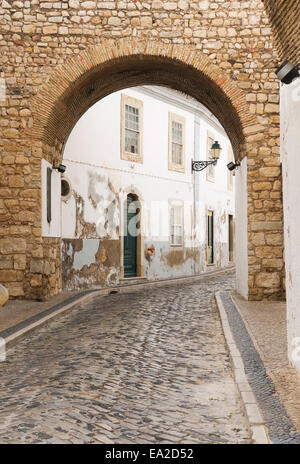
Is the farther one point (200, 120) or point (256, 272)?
point (200, 120)

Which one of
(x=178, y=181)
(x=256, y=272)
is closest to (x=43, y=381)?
(x=256, y=272)

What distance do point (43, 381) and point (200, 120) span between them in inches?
688

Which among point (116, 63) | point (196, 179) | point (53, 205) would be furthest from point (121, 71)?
point (196, 179)

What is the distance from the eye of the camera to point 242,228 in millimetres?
10945

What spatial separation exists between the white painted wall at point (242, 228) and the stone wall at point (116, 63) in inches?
11.5

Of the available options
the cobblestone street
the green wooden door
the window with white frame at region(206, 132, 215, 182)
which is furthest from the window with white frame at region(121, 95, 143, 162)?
the cobblestone street

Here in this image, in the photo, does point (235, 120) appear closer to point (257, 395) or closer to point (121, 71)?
point (121, 71)

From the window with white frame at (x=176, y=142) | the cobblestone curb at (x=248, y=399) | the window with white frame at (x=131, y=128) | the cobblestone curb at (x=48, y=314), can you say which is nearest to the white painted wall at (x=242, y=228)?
the cobblestone curb at (x=48, y=314)

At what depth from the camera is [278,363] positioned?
515 centimetres

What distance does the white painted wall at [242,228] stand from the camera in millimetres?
10538

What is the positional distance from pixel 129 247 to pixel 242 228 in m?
6.36

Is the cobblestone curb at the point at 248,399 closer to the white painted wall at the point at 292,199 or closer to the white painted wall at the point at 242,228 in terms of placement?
the white painted wall at the point at 292,199

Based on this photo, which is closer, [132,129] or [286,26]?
[286,26]

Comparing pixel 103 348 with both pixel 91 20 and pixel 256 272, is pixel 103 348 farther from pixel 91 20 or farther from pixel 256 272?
pixel 91 20
